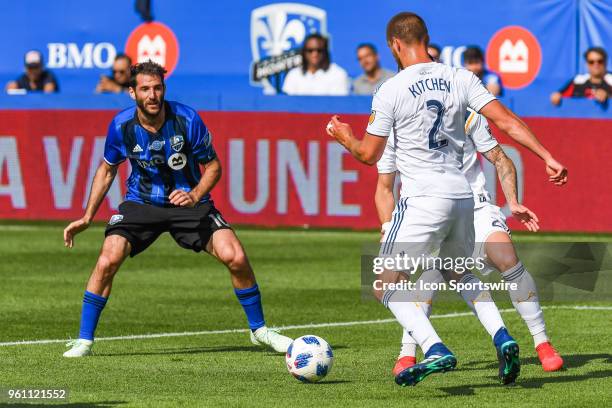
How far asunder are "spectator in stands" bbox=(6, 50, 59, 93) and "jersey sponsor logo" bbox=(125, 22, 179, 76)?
2.87m

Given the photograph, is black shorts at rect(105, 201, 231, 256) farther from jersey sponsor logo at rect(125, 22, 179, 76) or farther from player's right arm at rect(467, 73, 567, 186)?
jersey sponsor logo at rect(125, 22, 179, 76)

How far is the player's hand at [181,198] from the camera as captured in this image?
35.8 ft

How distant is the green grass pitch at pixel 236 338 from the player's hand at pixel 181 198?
1.09 meters

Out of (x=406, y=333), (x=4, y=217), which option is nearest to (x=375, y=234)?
(x=4, y=217)

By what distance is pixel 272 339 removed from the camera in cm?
1116

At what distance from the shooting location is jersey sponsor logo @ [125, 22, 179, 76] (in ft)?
89.0

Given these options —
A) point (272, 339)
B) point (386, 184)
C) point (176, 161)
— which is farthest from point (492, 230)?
point (176, 161)

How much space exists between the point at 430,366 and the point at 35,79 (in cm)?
1675

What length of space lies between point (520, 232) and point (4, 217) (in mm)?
7116

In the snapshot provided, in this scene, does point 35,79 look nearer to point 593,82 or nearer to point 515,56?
point 515,56

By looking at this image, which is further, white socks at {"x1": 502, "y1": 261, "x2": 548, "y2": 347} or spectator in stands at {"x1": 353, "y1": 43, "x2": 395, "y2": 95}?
spectator in stands at {"x1": 353, "y1": 43, "x2": 395, "y2": 95}

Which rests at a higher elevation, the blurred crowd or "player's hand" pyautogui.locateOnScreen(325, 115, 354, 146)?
the blurred crowd

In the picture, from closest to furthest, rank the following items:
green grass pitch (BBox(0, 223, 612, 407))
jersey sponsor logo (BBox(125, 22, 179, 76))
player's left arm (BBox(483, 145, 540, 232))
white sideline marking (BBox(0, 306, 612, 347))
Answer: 1. green grass pitch (BBox(0, 223, 612, 407))
2. player's left arm (BBox(483, 145, 540, 232))
3. white sideline marking (BBox(0, 306, 612, 347))
4. jersey sponsor logo (BBox(125, 22, 179, 76))

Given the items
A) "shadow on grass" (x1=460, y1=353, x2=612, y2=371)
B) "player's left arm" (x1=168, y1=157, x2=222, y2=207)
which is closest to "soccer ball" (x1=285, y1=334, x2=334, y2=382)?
"shadow on grass" (x1=460, y1=353, x2=612, y2=371)
